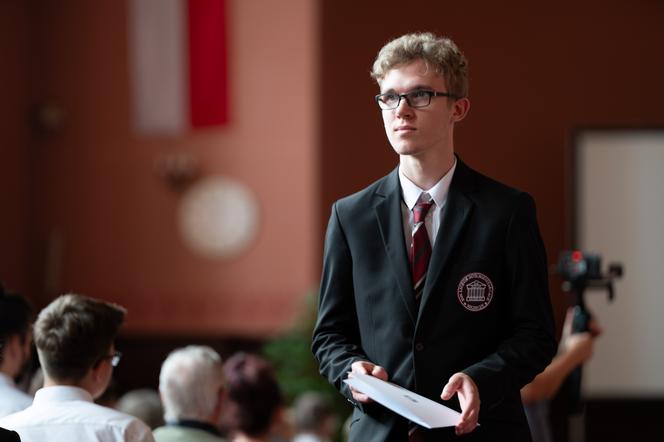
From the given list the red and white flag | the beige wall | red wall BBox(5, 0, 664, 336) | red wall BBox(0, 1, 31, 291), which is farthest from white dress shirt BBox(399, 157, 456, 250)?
red wall BBox(0, 1, 31, 291)

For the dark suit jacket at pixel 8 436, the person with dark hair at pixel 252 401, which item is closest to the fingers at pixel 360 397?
the dark suit jacket at pixel 8 436

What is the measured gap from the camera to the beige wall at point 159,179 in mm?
9266

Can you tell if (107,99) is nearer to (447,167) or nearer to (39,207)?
(39,207)

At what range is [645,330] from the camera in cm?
713

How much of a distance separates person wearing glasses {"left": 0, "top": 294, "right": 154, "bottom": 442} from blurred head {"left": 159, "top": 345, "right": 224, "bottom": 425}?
71 cm

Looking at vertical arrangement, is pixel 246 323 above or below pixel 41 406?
below

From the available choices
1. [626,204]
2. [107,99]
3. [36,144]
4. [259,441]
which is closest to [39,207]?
[36,144]

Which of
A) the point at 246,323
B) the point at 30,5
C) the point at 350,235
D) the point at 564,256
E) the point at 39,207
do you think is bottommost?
the point at 246,323

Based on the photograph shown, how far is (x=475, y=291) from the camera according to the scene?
190 cm

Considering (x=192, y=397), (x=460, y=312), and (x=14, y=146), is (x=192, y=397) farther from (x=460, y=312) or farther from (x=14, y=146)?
(x=14, y=146)

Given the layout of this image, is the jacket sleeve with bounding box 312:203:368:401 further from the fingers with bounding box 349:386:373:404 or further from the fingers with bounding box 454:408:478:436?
the fingers with bounding box 454:408:478:436

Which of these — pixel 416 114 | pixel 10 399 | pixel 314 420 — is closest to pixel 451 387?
pixel 416 114

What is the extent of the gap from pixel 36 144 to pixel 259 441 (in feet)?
22.5

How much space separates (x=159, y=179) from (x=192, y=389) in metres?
6.65
